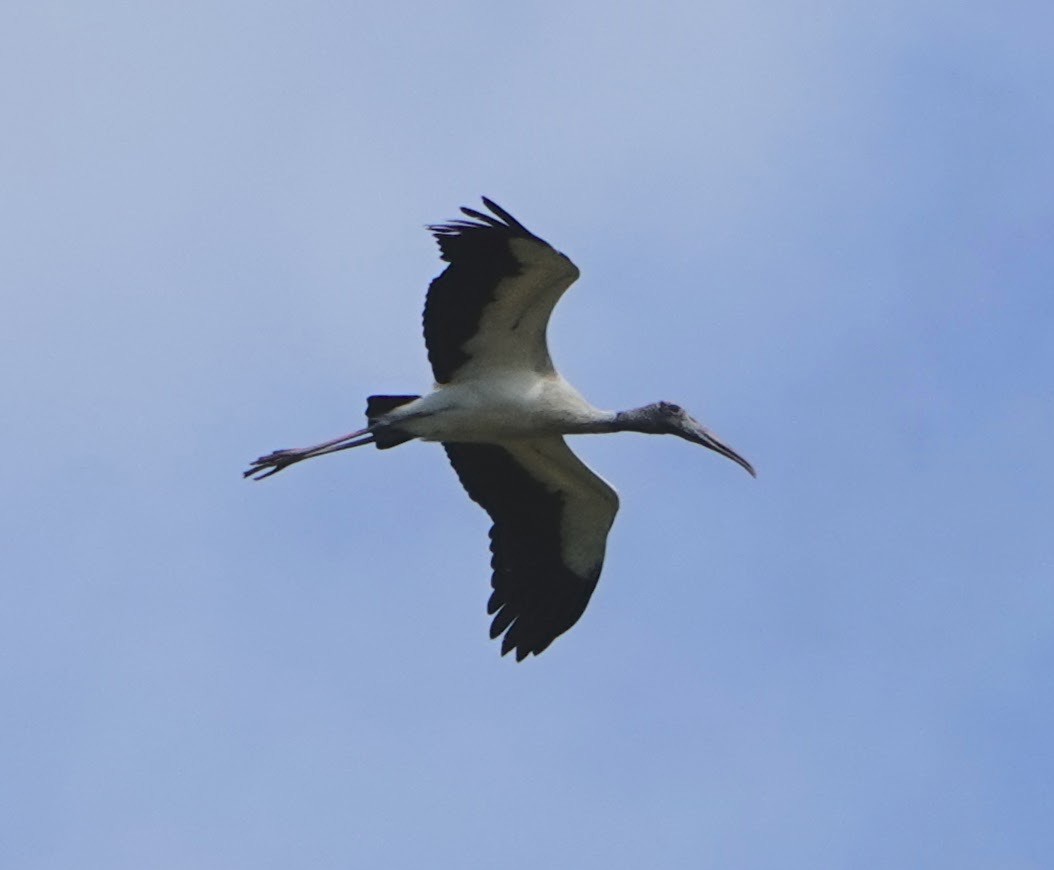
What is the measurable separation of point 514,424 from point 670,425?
135 centimetres

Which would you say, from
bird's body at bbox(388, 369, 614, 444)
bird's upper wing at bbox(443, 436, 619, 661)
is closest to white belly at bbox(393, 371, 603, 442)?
bird's body at bbox(388, 369, 614, 444)

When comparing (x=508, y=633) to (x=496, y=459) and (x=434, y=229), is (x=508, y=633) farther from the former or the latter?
(x=434, y=229)

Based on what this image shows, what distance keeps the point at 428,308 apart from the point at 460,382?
0.67 m

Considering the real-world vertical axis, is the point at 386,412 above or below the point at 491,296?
below

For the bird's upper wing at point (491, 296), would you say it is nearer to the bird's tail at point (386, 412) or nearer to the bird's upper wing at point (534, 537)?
the bird's tail at point (386, 412)

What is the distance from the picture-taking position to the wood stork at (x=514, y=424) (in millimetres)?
19750

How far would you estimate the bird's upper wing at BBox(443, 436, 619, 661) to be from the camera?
70.1 ft

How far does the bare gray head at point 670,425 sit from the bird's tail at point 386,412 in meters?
1.60

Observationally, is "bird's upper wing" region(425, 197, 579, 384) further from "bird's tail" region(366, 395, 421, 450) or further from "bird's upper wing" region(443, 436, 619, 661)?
"bird's upper wing" region(443, 436, 619, 661)

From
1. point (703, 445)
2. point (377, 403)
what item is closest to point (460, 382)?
point (377, 403)

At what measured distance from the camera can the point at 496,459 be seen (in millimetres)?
21375

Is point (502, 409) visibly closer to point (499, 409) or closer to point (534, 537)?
point (499, 409)

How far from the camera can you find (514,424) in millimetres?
20438

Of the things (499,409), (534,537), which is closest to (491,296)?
(499,409)
